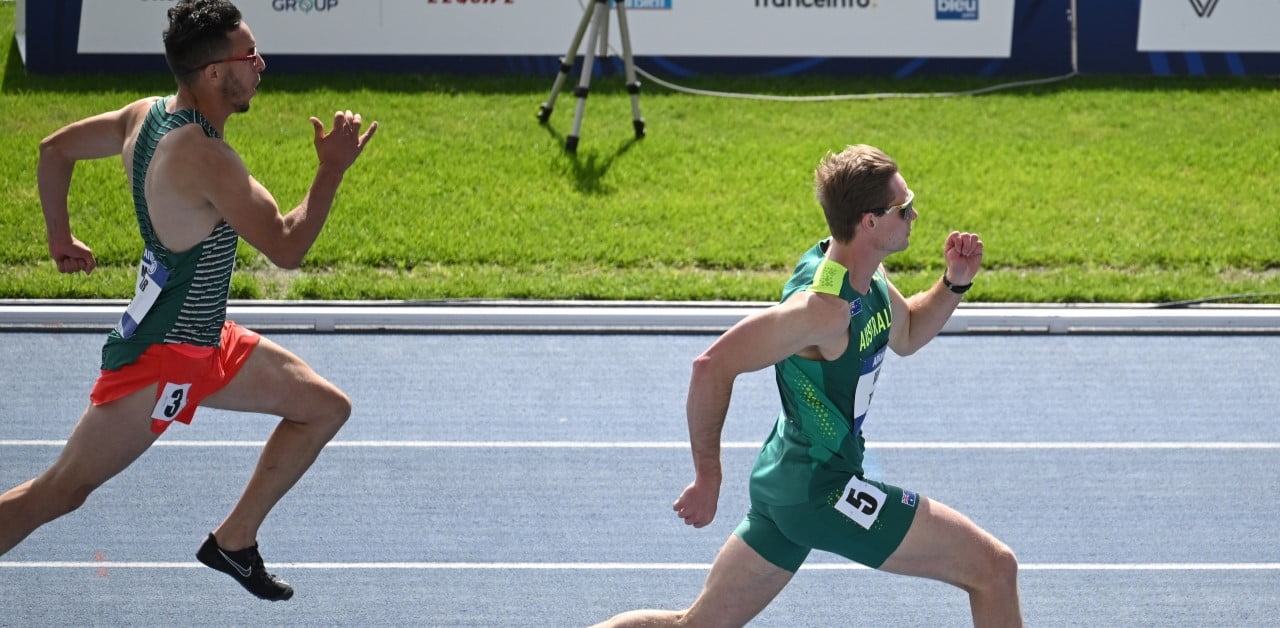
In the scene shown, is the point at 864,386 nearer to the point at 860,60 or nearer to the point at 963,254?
the point at 963,254

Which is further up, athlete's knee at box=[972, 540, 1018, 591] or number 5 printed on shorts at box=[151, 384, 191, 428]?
number 5 printed on shorts at box=[151, 384, 191, 428]

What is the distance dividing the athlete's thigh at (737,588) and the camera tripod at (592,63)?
7.51 meters

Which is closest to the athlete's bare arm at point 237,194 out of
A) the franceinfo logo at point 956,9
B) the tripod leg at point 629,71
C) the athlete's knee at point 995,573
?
the athlete's knee at point 995,573

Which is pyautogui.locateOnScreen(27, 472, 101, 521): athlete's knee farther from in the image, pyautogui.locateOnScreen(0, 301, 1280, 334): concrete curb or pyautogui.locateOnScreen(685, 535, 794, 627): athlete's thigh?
pyautogui.locateOnScreen(0, 301, 1280, 334): concrete curb

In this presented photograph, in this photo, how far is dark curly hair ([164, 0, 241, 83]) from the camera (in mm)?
4453

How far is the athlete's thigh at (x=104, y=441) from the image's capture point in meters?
4.55

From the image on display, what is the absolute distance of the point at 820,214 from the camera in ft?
36.1

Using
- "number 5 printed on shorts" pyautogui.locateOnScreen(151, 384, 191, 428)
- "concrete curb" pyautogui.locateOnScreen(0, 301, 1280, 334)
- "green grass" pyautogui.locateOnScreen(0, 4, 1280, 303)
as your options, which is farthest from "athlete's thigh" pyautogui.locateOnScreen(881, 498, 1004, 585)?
"green grass" pyautogui.locateOnScreen(0, 4, 1280, 303)

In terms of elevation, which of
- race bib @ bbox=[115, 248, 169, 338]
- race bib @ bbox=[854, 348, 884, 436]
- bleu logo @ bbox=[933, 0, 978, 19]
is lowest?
bleu logo @ bbox=[933, 0, 978, 19]

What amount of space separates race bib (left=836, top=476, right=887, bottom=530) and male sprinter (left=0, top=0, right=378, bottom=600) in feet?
5.76

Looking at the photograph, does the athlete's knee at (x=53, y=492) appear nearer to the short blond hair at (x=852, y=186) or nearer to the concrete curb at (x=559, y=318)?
the short blond hair at (x=852, y=186)

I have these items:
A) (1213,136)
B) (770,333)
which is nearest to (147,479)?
(770,333)

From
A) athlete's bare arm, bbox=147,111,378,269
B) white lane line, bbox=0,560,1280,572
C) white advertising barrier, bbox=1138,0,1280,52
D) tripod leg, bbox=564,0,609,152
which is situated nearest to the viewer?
athlete's bare arm, bbox=147,111,378,269

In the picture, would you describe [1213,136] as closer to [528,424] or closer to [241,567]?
[528,424]
